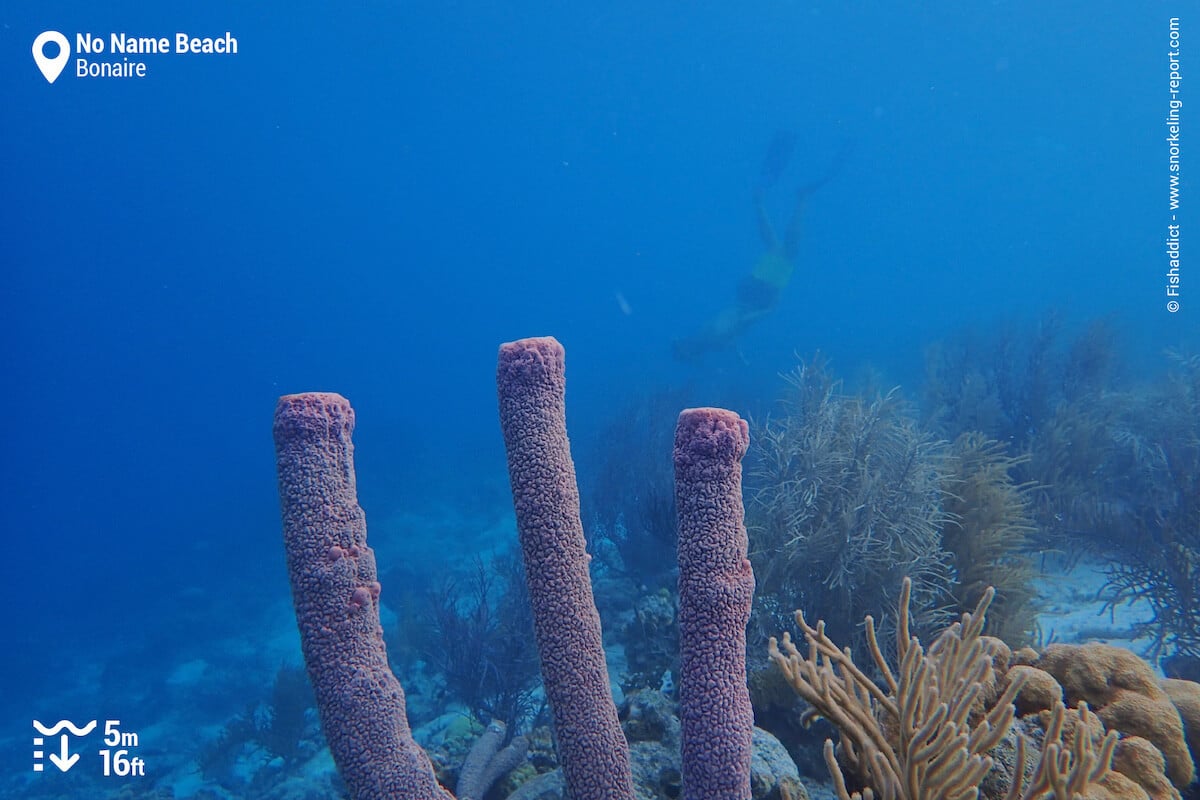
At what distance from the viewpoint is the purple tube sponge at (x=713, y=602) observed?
2096 millimetres

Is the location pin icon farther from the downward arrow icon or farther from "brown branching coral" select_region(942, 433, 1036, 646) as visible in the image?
"brown branching coral" select_region(942, 433, 1036, 646)

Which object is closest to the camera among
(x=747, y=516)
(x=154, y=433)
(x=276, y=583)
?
Answer: (x=747, y=516)

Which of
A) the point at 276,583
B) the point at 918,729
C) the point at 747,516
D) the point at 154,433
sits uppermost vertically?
the point at 154,433

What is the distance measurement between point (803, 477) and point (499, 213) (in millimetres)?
126776

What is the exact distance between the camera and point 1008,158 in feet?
421

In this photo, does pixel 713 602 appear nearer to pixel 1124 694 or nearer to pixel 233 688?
pixel 1124 694

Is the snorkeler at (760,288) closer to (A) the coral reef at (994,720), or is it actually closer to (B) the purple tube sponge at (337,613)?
(A) the coral reef at (994,720)

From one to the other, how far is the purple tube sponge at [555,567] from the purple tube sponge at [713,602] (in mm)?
400

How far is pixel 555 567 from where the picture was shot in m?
2.33

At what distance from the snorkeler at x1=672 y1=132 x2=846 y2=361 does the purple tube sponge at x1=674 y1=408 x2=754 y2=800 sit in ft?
71.2

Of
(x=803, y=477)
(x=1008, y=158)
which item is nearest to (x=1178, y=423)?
(x=803, y=477)

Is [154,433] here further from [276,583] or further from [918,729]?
[918,729]

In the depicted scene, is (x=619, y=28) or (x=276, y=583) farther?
(x=619, y=28)

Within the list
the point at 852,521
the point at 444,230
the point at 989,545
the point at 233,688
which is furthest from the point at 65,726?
the point at 444,230
